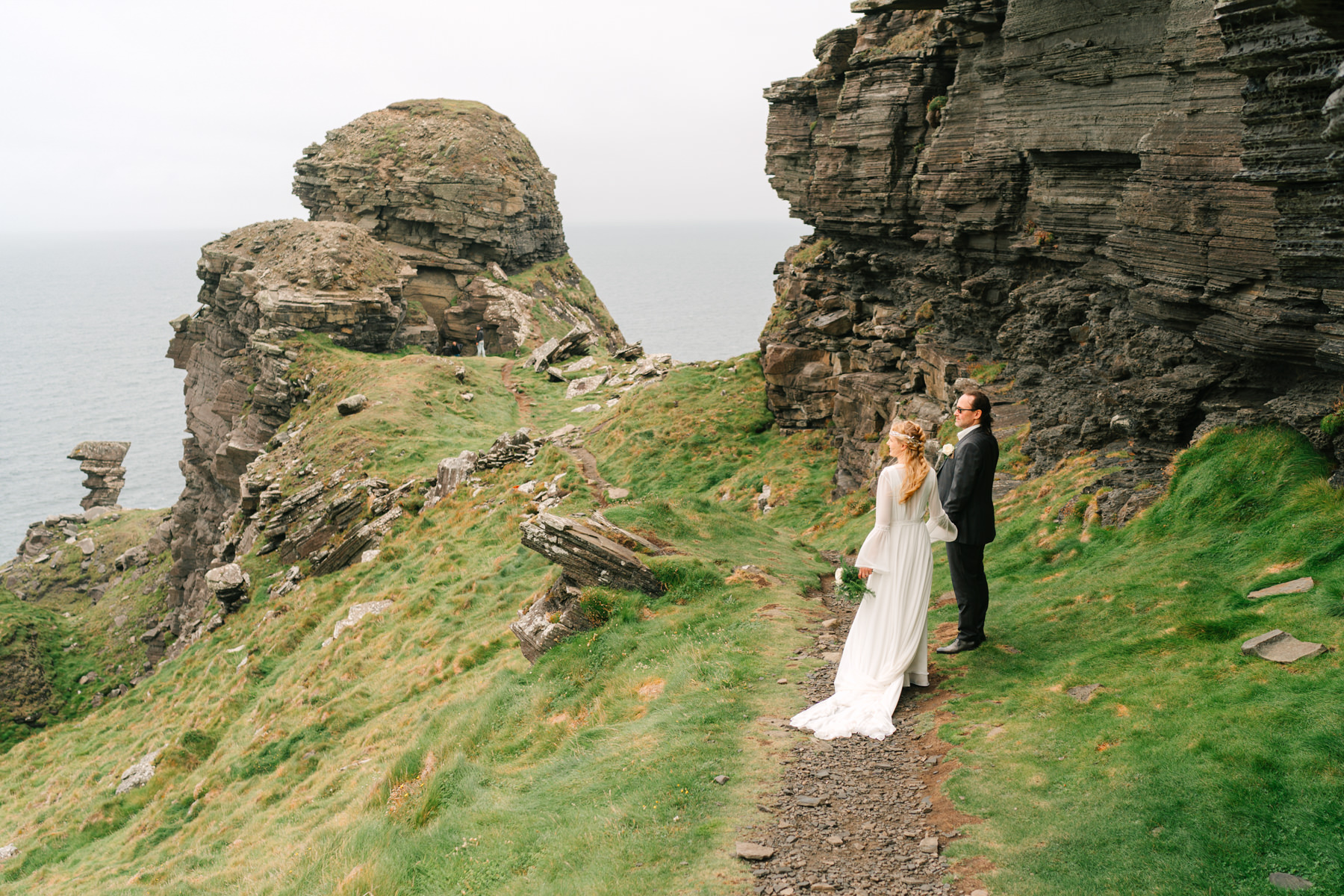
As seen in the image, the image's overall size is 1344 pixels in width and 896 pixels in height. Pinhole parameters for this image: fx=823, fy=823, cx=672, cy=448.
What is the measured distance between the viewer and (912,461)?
1080 centimetres

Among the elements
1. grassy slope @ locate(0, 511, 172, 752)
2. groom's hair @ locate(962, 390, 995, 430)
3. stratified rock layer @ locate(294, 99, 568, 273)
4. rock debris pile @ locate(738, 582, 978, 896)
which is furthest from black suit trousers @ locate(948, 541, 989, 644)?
stratified rock layer @ locate(294, 99, 568, 273)

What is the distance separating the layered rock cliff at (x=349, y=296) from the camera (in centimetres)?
4019

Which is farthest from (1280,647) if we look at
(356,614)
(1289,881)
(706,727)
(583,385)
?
(583,385)

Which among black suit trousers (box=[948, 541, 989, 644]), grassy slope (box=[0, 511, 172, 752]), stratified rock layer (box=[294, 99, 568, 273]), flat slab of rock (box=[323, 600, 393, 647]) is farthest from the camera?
stratified rock layer (box=[294, 99, 568, 273])

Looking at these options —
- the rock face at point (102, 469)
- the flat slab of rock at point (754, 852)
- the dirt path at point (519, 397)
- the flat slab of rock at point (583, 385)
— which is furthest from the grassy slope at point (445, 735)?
the rock face at point (102, 469)

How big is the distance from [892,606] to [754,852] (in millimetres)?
3993

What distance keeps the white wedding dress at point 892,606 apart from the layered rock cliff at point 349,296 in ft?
90.6

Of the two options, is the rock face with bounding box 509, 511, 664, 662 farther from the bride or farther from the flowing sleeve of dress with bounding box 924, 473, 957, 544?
the flowing sleeve of dress with bounding box 924, 473, 957, 544

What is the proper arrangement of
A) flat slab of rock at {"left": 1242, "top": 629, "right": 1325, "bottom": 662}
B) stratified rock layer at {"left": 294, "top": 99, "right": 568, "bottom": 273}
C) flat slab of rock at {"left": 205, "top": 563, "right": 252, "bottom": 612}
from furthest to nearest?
stratified rock layer at {"left": 294, "top": 99, "right": 568, "bottom": 273} < flat slab of rock at {"left": 205, "top": 563, "right": 252, "bottom": 612} < flat slab of rock at {"left": 1242, "top": 629, "right": 1325, "bottom": 662}

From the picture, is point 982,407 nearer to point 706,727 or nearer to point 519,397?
point 706,727

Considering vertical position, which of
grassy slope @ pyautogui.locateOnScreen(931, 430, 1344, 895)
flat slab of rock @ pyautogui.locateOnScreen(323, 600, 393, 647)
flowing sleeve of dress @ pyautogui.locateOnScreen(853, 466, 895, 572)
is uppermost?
flowing sleeve of dress @ pyautogui.locateOnScreen(853, 466, 895, 572)

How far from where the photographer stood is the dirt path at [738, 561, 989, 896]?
7.34 meters

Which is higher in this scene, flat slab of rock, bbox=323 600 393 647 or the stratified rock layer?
the stratified rock layer

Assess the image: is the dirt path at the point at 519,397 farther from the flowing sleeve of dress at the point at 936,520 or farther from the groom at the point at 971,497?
the flowing sleeve of dress at the point at 936,520
